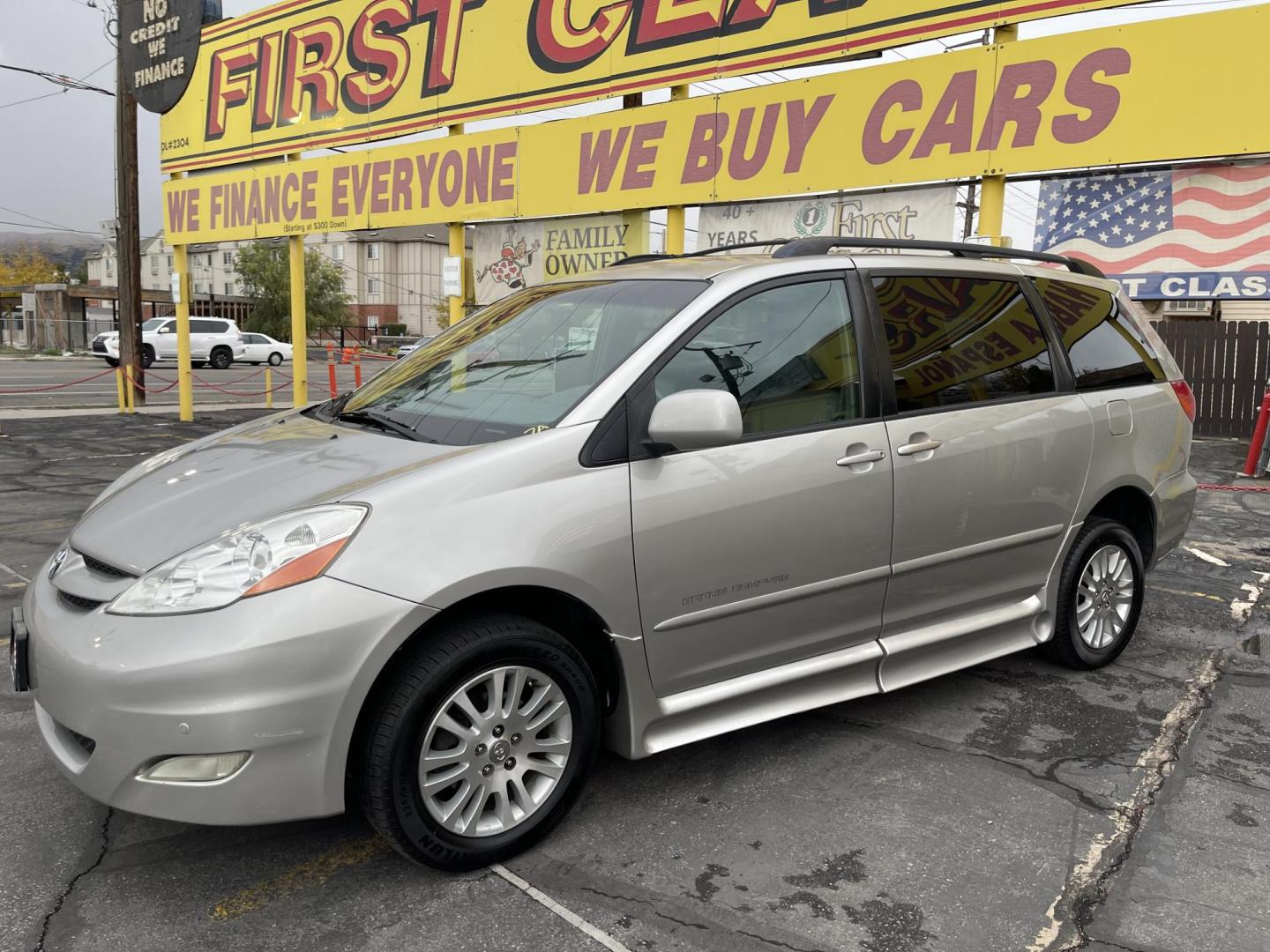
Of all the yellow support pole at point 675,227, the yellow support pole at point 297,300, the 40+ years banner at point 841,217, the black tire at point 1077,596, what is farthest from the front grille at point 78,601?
the yellow support pole at point 297,300

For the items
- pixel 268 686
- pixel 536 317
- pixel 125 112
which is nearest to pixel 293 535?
pixel 268 686

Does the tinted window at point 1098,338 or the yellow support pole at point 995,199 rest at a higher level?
the yellow support pole at point 995,199

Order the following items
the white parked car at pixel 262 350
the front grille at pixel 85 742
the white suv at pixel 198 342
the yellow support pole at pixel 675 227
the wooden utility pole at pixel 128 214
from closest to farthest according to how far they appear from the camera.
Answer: the front grille at pixel 85 742 < the yellow support pole at pixel 675 227 < the wooden utility pole at pixel 128 214 < the white suv at pixel 198 342 < the white parked car at pixel 262 350

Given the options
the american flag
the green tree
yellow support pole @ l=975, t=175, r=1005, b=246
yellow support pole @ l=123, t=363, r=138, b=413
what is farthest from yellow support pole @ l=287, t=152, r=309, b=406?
the green tree

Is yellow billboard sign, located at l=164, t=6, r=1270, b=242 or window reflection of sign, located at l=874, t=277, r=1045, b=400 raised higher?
yellow billboard sign, located at l=164, t=6, r=1270, b=242

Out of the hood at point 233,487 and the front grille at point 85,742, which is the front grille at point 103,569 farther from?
the front grille at point 85,742

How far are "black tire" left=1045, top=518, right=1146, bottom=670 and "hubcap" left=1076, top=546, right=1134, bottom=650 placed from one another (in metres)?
0.02

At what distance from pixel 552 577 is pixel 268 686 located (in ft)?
2.57

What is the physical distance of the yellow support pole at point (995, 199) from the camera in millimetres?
6781

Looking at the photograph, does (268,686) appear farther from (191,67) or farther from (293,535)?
(191,67)

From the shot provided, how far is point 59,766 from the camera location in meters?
2.64

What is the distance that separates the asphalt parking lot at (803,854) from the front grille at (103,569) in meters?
0.83

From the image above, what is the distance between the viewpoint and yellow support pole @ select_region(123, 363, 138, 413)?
16.5m

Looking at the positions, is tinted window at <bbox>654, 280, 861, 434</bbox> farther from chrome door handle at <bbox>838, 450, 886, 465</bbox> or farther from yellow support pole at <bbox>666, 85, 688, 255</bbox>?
yellow support pole at <bbox>666, 85, 688, 255</bbox>
